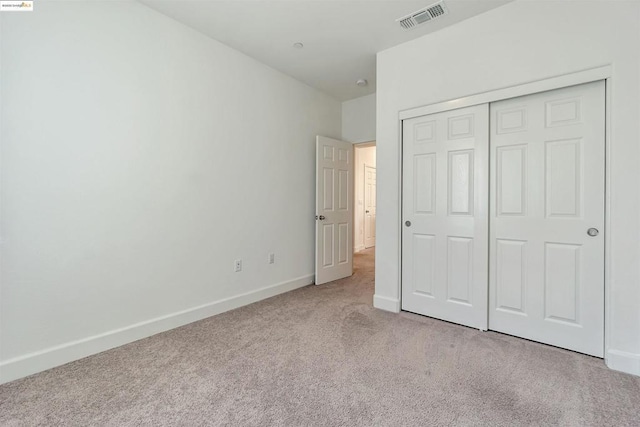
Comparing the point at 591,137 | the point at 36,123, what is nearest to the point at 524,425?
the point at 591,137

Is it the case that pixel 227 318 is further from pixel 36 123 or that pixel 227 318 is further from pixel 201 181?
pixel 36 123

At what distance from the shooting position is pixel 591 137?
2.11 m

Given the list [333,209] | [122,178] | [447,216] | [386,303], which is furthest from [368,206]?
[122,178]

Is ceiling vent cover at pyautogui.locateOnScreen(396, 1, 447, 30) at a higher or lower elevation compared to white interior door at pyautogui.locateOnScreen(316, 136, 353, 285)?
higher

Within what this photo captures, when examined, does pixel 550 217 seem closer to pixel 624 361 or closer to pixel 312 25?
pixel 624 361

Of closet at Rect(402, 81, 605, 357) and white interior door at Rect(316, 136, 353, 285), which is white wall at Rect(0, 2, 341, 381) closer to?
white interior door at Rect(316, 136, 353, 285)

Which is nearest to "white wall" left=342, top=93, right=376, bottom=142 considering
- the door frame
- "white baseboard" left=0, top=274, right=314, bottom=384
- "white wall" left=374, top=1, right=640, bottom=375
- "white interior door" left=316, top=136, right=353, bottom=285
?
"white interior door" left=316, top=136, right=353, bottom=285

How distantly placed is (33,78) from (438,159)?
10.3 feet

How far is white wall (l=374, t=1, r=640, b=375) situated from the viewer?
76.0 inches

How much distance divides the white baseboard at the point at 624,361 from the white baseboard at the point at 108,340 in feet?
9.86

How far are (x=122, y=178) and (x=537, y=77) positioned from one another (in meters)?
→ 3.32

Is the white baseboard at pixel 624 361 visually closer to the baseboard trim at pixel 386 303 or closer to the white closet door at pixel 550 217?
the white closet door at pixel 550 217

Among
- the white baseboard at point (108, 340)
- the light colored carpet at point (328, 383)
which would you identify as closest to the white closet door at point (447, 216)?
the light colored carpet at point (328, 383)

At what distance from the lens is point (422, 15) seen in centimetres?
252
